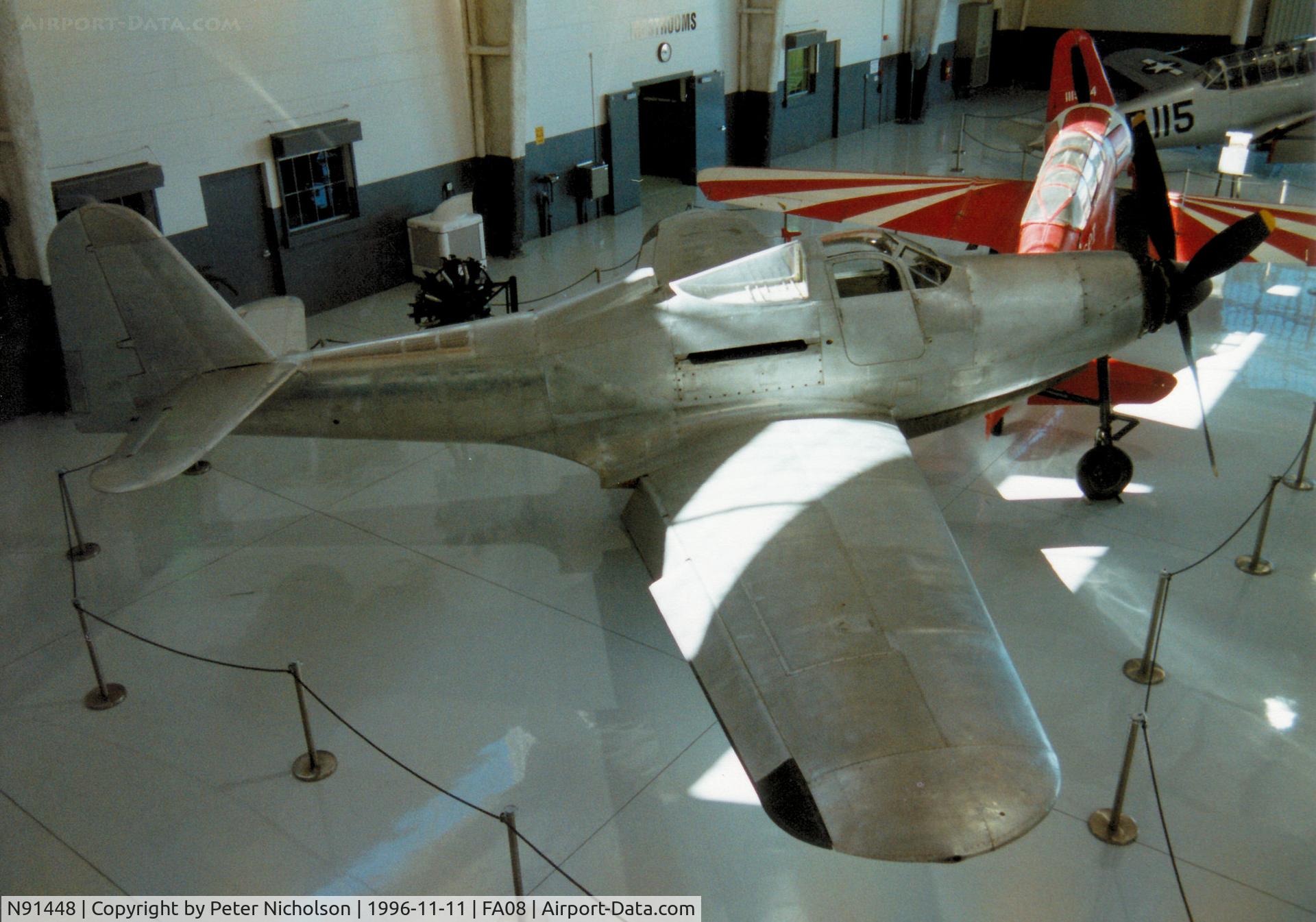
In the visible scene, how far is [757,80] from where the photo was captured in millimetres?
19234

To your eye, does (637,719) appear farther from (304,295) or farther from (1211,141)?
(1211,141)

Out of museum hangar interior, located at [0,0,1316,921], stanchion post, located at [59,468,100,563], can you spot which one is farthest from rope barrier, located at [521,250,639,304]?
stanchion post, located at [59,468,100,563]

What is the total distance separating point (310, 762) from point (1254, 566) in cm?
660

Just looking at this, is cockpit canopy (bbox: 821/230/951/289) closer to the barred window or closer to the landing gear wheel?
the landing gear wheel

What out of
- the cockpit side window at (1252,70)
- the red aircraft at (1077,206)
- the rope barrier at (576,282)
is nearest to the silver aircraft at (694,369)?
the red aircraft at (1077,206)

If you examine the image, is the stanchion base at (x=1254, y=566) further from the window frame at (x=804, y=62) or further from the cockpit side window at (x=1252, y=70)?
the window frame at (x=804, y=62)

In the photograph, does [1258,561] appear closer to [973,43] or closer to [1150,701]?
A: [1150,701]

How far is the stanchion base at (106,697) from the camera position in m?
6.45

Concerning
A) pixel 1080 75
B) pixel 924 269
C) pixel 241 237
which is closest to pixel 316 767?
pixel 924 269

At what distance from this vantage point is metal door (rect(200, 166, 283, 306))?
1223 centimetres

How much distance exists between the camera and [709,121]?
18797 millimetres

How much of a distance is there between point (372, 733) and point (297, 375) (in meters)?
2.65

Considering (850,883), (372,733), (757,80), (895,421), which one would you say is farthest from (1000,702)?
(757,80)

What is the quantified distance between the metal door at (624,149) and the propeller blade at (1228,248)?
1095 centimetres
